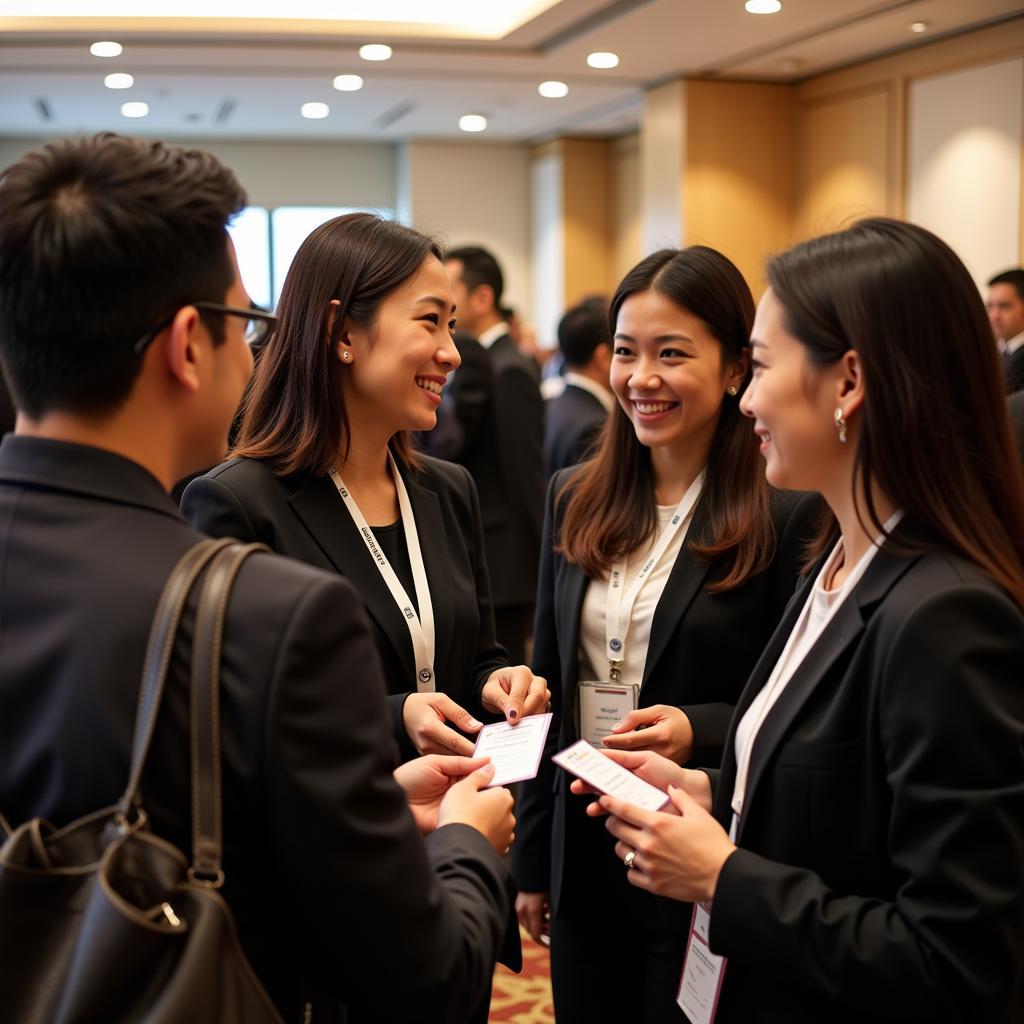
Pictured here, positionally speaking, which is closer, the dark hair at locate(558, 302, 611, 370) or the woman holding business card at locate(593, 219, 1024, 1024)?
the woman holding business card at locate(593, 219, 1024, 1024)

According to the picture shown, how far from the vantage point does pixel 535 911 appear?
245cm

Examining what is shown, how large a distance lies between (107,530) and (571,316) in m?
4.68

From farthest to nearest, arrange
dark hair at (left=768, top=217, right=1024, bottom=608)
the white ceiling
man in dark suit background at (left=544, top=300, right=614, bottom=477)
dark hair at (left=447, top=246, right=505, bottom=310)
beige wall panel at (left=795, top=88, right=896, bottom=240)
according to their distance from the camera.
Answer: beige wall panel at (left=795, top=88, right=896, bottom=240), the white ceiling, dark hair at (left=447, top=246, right=505, bottom=310), man in dark suit background at (left=544, top=300, right=614, bottom=477), dark hair at (left=768, top=217, right=1024, bottom=608)

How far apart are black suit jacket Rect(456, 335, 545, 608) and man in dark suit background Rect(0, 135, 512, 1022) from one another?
380 centimetres

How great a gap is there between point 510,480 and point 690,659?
2956mm

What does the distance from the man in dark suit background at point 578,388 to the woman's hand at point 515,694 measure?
293 centimetres

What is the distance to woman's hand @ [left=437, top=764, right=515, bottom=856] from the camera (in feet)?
4.70

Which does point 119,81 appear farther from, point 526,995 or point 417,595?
point 417,595

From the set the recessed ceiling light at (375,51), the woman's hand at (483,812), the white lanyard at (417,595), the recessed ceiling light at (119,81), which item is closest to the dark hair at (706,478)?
the white lanyard at (417,595)

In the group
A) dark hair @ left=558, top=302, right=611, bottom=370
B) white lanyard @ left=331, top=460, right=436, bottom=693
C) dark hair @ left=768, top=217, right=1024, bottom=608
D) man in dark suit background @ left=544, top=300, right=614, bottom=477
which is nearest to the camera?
dark hair @ left=768, top=217, right=1024, bottom=608

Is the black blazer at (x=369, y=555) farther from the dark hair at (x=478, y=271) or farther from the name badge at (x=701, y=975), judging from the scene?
the dark hair at (x=478, y=271)

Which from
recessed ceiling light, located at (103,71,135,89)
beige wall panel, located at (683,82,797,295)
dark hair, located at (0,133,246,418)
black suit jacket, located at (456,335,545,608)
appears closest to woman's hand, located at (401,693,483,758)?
dark hair, located at (0,133,246,418)

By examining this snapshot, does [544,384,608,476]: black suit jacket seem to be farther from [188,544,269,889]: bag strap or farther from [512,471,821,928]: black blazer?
[188,544,269,889]: bag strap

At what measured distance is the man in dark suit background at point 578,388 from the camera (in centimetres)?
520
